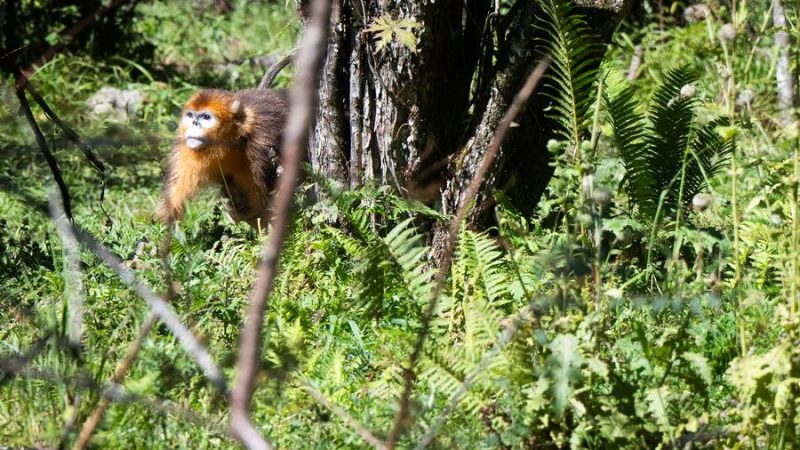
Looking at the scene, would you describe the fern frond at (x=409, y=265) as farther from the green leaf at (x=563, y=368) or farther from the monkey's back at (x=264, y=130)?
the monkey's back at (x=264, y=130)

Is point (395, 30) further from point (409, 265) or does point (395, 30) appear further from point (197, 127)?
point (197, 127)

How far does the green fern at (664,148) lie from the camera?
14.6ft

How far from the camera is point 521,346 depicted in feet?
9.59

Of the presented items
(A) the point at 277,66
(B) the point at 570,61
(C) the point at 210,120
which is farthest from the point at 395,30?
(C) the point at 210,120

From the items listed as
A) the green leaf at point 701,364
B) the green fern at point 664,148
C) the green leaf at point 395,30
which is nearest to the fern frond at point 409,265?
the green leaf at point 395,30

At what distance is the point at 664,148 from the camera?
179 inches

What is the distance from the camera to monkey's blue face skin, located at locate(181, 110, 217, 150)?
6613 millimetres

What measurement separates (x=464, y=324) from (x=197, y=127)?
344 centimetres

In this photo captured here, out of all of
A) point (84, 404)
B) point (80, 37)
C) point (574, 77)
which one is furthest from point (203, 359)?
point (80, 37)

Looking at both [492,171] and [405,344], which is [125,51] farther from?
[405,344]

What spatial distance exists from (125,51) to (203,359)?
7892mm

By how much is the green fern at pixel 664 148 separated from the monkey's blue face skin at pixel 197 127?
114 inches

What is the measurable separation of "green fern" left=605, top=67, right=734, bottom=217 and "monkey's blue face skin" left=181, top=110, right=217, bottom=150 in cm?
291

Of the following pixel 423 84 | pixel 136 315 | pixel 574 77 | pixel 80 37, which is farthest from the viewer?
pixel 80 37
